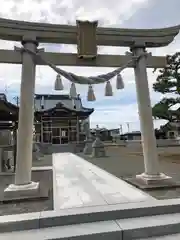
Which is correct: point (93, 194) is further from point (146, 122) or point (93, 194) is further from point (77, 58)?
point (77, 58)

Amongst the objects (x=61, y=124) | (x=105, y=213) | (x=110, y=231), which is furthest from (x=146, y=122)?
(x=61, y=124)

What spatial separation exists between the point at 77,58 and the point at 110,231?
312cm

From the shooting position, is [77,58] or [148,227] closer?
[148,227]

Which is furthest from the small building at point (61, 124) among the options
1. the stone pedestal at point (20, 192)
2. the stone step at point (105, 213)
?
the stone step at point (105, 213)

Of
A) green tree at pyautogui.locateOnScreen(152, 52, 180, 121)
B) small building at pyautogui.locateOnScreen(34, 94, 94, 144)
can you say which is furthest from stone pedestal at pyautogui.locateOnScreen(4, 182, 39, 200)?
small building at pyautogui.locateOnScreen(34, 94, 94, 144)

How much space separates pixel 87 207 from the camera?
2955 millimetres

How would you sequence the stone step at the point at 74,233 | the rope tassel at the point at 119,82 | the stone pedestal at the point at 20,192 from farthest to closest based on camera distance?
the rope tassel at the point at 119,82
the stone pedestal at the point at 20,192
the stone step at the point at 74,233

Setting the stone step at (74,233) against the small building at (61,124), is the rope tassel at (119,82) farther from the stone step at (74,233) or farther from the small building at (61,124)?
the small building at (61,124)

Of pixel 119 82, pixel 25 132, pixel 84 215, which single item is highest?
pixel 119 82

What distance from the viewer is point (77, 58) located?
167 inches

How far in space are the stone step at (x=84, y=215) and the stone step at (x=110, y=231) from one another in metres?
0.07

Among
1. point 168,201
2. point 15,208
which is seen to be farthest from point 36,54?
point 168,201

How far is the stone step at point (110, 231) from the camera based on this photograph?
2393mm

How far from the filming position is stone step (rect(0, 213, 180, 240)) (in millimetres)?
2393
